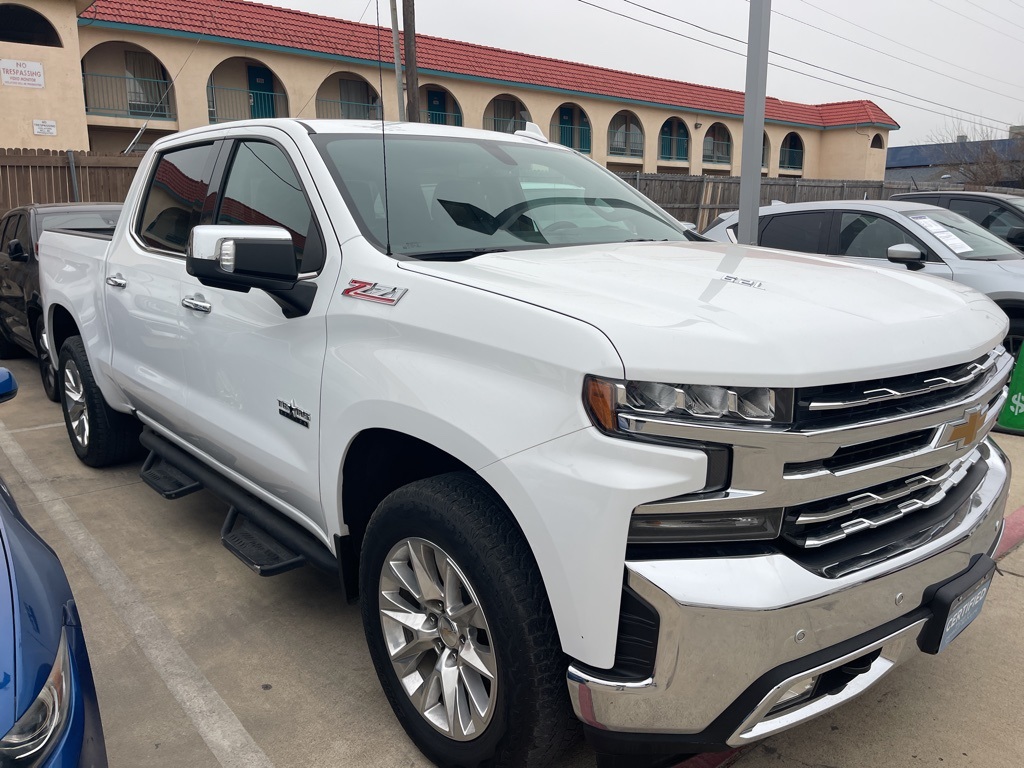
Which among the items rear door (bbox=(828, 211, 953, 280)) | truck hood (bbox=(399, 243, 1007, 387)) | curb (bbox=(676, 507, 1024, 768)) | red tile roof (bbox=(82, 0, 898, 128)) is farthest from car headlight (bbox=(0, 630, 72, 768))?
red tile roof (bbox=(82, 0, 898, 128))

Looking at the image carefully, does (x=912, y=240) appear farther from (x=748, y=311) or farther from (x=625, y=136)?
(x=625, y=136)

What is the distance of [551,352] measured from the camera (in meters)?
1.94

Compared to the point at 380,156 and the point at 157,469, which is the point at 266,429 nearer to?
the point at 380,156

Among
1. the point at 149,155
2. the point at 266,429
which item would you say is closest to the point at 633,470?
the point at 266,429

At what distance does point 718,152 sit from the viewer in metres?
44.9

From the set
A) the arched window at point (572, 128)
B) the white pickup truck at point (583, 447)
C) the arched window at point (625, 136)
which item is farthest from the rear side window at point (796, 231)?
the arched window at point (625, 136)

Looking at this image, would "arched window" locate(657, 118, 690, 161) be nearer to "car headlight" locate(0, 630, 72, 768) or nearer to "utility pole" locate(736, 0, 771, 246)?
"utility pole" locate(736, 0, 771, 246)

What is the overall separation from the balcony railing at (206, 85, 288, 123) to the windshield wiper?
27.4m

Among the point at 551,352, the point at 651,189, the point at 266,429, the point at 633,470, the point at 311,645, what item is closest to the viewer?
the point at 633,470

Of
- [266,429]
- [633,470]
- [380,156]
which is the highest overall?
[380,156]

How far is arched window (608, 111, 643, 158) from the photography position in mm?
39281

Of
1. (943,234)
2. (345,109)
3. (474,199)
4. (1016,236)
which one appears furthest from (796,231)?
(345,109)

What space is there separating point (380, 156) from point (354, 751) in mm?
2061

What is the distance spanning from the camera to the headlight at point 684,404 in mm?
1815
